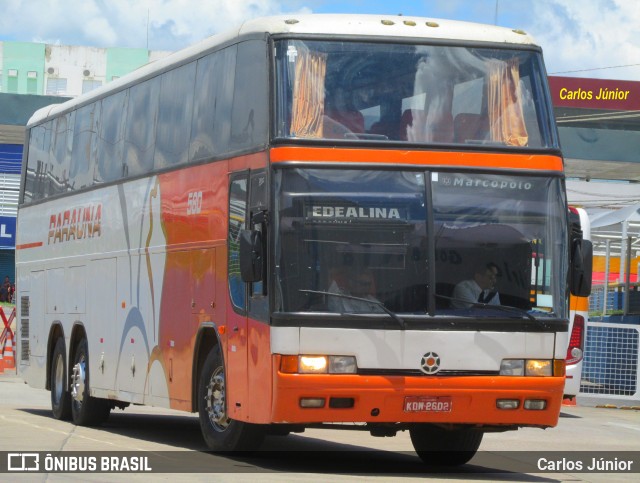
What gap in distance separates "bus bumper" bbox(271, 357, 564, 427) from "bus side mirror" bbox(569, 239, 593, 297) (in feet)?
2.81

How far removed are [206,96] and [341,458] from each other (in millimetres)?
3840

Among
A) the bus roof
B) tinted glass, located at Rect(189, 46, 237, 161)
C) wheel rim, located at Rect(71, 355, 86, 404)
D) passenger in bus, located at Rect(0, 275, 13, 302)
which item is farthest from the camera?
passenger in bus, located at Rect(0, 275, 13, 302)

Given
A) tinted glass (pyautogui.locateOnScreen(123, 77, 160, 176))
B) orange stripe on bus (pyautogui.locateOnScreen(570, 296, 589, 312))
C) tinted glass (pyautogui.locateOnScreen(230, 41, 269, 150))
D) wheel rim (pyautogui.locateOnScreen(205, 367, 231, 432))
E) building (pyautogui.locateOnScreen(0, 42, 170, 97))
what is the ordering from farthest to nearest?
building (pyautogui.locateOnScreen(0, 42, 170, 97)) → orange stripe on bus (pyautogui.locateOnScreen(570, 296, 589, 312)) → tinted glass (pyautogui.locateOnScreen(123, 77, 160, 176)) → wheel rim (pyautogui.locateOnScreen(205, 367, 231, 432)) → tinted glass (pyautogui.locateOnScreen(230, 41, 269, 150))

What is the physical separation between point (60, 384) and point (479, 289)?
29.2 feet

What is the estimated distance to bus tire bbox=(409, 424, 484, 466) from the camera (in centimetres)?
1403

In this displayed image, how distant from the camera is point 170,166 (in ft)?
50.1

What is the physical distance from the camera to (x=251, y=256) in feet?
39.3

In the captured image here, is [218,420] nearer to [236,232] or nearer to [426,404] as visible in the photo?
[236,232]

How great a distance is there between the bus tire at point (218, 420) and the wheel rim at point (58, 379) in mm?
5861

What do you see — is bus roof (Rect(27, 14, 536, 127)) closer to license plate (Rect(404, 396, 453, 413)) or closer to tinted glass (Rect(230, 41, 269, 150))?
tinted glass (Rect(230, 41, 269, 150))

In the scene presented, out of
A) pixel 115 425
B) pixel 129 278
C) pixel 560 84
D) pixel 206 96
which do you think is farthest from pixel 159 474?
pixel 560 84

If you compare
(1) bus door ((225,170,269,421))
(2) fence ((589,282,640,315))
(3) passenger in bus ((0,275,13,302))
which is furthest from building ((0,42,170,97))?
(1) bus door ((225,170,269,421))

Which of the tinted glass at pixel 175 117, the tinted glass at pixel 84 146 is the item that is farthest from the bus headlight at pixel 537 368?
the tinted glass at pixel 84 146

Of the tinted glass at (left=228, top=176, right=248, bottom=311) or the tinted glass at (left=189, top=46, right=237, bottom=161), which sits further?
the tinted glass at (left=189, top=46, right=237, bottom=161)
